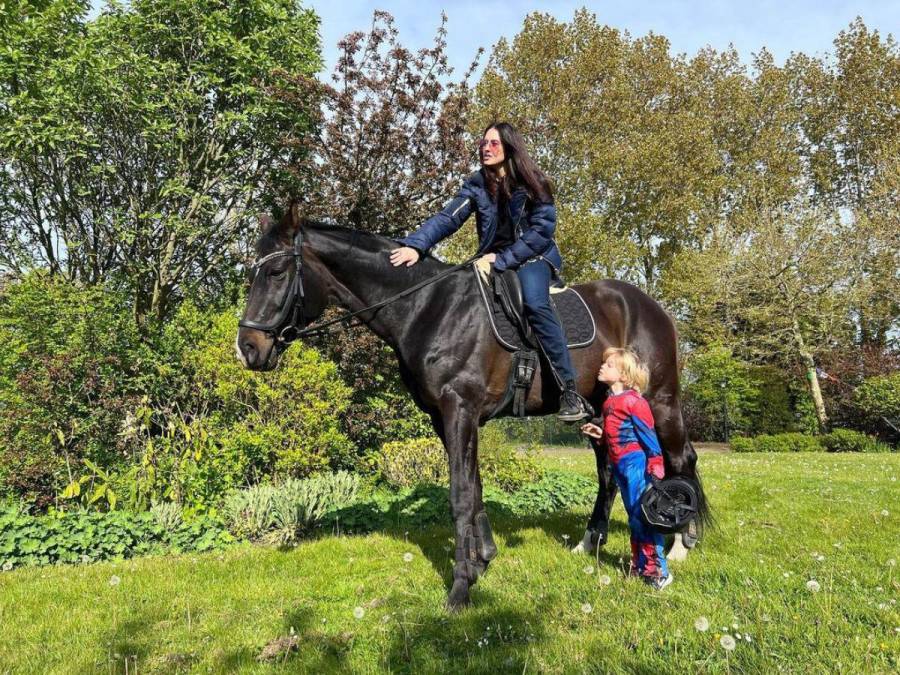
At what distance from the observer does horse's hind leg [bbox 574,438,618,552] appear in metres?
4.95

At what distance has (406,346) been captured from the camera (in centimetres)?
424

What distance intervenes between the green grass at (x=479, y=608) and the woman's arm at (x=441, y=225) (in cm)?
273

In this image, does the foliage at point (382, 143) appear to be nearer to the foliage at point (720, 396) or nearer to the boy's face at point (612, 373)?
the boy's face at point (612, 373)

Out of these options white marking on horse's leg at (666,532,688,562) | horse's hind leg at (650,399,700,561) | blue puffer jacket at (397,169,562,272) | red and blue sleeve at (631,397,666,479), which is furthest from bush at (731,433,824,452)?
blue puffer jacket at (397,169,562,272)

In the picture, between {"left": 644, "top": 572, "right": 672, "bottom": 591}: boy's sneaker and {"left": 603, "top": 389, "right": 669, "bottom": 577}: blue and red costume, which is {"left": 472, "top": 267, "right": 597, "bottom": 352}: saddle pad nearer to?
{"left": 603, "top": 389, "right": 669, "bottom": 577}: blue and red costume

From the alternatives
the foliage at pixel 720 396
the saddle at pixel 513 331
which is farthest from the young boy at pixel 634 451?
the foliage at pixel 720 396

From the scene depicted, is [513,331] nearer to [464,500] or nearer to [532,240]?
[532,240]

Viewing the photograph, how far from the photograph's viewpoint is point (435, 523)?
263 inches

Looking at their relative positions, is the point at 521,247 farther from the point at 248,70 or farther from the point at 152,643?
the point at 248,70

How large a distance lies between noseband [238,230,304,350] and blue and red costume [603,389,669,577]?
8.38 ft

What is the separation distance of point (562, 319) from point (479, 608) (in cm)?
242

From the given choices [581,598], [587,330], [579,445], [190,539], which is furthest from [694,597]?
[579,445]

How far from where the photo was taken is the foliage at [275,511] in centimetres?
602

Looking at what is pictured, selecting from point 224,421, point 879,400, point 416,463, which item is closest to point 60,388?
point 224,421
